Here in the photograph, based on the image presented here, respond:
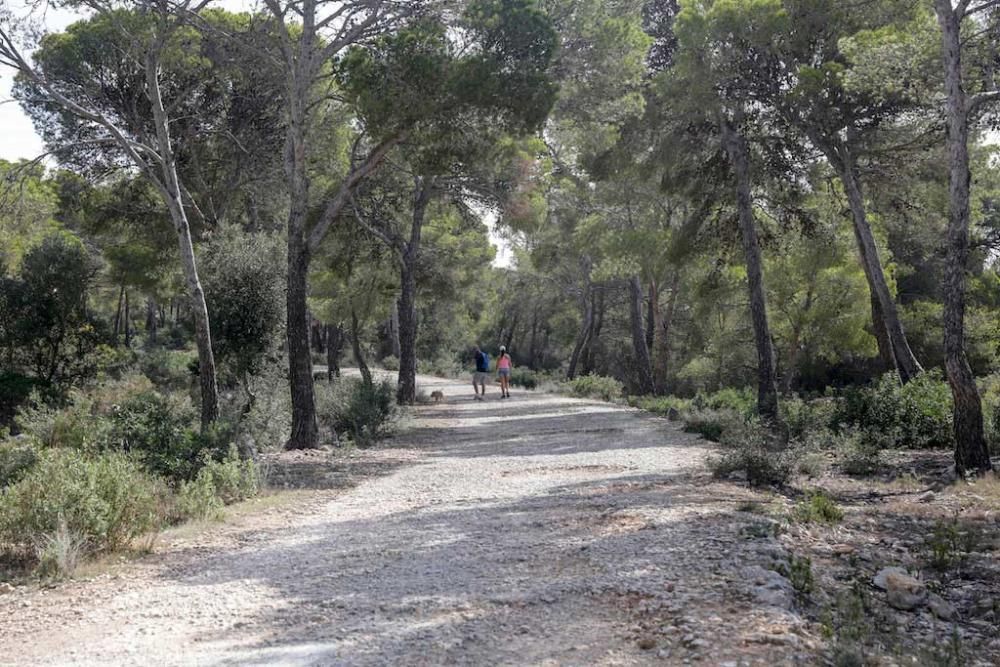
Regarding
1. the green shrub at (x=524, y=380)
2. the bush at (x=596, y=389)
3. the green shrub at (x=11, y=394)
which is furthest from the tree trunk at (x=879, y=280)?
the green shrub at (x=524, y=380)

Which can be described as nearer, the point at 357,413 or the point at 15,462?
the point at 15,462

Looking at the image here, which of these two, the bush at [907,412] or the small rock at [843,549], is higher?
the bush at [907,412]

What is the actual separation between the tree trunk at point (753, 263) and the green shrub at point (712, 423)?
798 millimetres

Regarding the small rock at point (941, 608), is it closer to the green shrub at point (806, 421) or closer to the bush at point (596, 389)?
the green shrub at point (806, 421)

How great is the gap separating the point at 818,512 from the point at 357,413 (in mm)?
10503

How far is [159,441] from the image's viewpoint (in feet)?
32.8

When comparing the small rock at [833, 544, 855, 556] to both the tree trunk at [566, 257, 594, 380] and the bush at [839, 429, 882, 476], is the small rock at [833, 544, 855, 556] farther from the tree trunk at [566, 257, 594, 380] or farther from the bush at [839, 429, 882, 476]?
the tree trunk at [566, 257, 594, 380]

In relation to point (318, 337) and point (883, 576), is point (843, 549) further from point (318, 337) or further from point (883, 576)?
point (318, 337)

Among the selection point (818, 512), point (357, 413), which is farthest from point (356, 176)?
point (818, 512)

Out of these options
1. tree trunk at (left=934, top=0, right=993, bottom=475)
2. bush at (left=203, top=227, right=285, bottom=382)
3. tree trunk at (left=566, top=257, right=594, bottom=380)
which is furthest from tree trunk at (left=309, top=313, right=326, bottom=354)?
tree trunk at (left=934, top=0, right=993, bottom=475)

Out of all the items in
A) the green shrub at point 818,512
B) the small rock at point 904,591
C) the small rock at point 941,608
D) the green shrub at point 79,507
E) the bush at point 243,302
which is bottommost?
the small rock at point 941,608

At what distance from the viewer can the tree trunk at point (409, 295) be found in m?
21.5

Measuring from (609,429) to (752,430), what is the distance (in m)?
4.89

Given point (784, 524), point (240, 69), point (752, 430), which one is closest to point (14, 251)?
point (240, 69)
